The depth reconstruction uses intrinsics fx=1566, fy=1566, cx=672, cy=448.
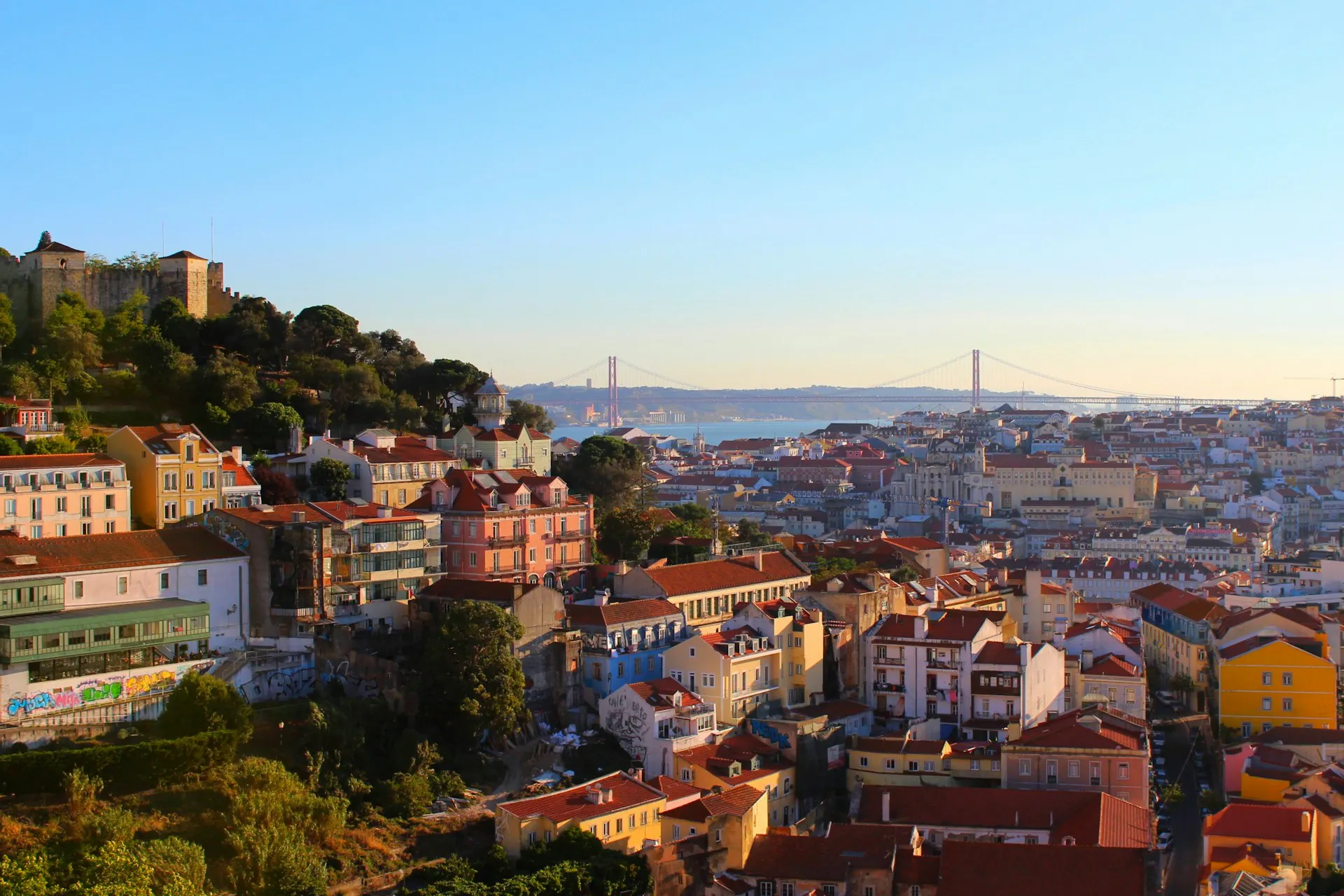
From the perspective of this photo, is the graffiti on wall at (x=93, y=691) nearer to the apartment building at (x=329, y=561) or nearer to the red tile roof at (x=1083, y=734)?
the apartment building at (x=329, y=561)

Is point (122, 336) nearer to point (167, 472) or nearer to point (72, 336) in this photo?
point (72, 336)

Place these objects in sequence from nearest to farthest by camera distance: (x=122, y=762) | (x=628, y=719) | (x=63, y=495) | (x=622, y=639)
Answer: (x=122, y=762) → (x=628, y=719) → (x=63, y=495) → (x=622, y=639)

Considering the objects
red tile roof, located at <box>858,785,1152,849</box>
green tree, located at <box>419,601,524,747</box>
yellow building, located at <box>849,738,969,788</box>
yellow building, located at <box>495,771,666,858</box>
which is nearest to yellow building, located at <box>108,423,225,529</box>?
green tree, located at <box>419,601,524,747</box>

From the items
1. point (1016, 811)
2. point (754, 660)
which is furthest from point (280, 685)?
point (1016, 811)

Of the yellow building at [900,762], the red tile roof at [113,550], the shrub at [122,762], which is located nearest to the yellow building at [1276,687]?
the yellow building at [900,762]

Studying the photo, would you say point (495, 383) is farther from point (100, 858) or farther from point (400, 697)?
point (100, 858)

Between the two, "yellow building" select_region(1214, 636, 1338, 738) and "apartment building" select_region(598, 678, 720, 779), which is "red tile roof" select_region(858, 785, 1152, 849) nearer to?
"apartment building" select_region(598, 678, 720, 779)
